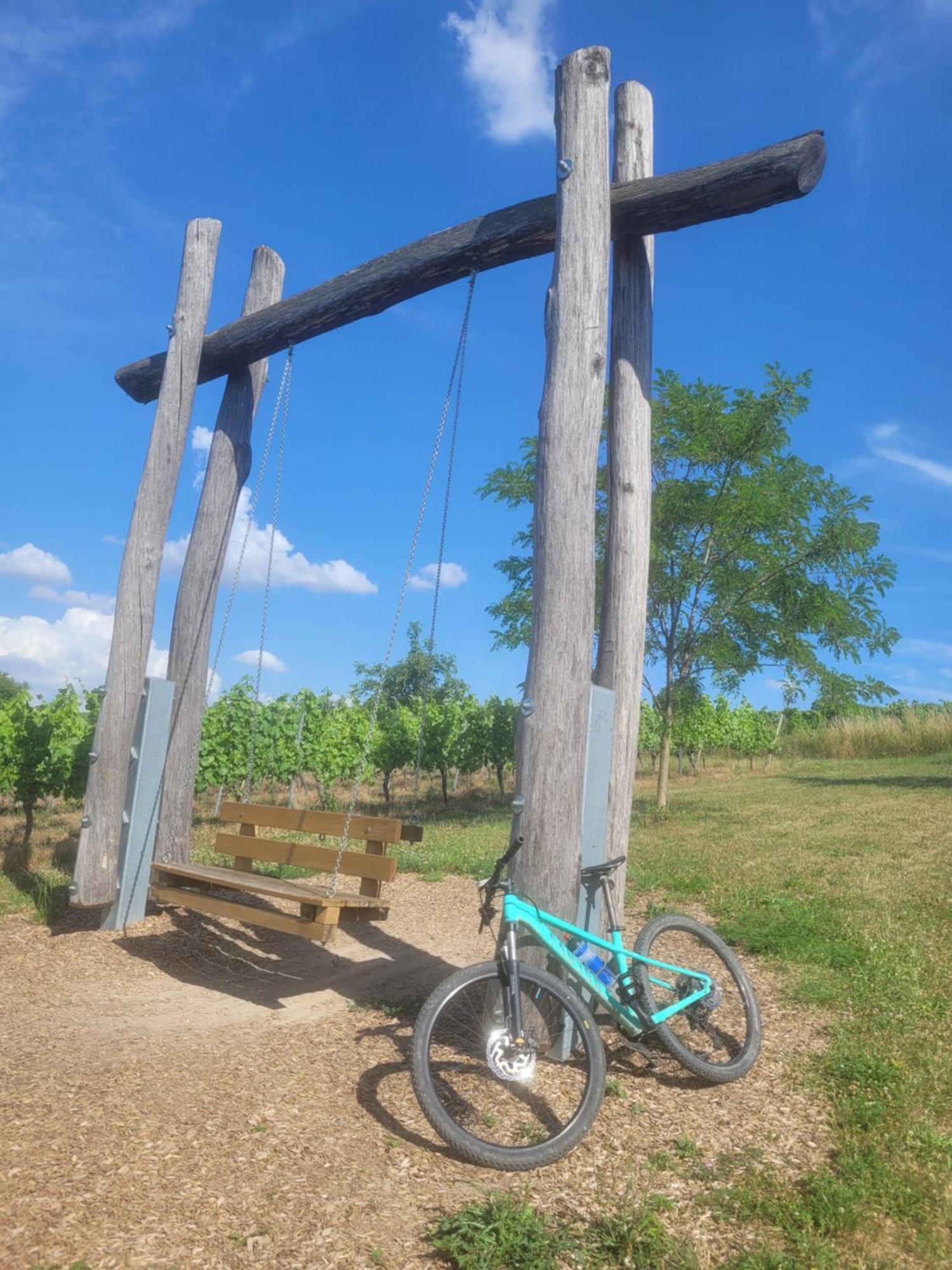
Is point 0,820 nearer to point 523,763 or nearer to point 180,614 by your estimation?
point 180,614

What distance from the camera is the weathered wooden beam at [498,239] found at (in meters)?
5.26

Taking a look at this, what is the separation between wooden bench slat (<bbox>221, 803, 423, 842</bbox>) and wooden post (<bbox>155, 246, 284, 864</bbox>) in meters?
0.80

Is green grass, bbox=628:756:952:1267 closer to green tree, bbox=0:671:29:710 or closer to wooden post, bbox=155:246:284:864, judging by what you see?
wooden post, bbox=155:246:284:864

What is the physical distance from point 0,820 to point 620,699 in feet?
52.7

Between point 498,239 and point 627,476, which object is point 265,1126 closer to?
point 627,476

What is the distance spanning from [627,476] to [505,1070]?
333 centimetres

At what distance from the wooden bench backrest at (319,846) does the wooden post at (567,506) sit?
135 cm

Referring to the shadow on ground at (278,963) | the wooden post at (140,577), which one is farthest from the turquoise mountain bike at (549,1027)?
the wooden post at (140,577)

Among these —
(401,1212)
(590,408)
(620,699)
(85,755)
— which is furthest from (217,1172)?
(85,755)

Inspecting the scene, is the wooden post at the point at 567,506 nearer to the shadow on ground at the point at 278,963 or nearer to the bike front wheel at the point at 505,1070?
the bike front wheel at the point at 505,1070

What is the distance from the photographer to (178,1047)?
4.97 meters

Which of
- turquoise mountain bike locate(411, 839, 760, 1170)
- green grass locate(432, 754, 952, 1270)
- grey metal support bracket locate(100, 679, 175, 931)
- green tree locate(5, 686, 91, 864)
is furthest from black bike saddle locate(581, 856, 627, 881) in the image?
green tree locate(5, 686, 91, 864)

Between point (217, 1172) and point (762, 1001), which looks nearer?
point (217, 1172)

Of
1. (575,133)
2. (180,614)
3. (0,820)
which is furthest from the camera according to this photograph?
(0,820)
